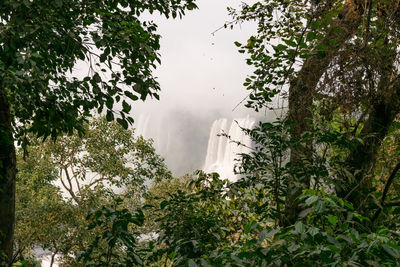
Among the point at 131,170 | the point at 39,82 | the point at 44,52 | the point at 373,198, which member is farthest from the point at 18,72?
Result: the point at 131,170

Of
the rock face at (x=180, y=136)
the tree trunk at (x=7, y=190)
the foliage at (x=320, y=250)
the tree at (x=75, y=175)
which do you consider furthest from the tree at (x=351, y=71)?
the rock face at (x=180, y=136)

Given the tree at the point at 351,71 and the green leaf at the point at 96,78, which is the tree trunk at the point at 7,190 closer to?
the green leaf at the point at 96,78

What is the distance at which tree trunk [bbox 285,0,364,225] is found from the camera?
2.64 meters

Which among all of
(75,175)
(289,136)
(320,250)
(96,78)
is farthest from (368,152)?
A: (75,175)

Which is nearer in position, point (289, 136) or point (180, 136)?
point (289, 136)

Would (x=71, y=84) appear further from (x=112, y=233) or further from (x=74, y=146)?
(x=74, y=146)

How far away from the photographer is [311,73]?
289 centimetres

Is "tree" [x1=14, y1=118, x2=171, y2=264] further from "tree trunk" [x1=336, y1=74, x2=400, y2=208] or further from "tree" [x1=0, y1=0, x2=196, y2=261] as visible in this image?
"tree trunk" [x1=336, y1=74, x2=400, y2=208]

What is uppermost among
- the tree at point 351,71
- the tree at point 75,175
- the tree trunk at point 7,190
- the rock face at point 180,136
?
the rock face at point 180,136

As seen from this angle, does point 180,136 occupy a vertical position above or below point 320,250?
above

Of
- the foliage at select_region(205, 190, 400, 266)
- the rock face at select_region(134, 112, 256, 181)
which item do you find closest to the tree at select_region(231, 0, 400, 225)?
the foliage at select_region(205, 190, 400, 266)

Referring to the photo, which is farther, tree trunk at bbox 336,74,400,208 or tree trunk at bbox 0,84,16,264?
tree trunk at bbox 0,84,16,264

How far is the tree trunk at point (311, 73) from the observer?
2.64 metres

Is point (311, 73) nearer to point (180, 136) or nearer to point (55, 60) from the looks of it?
point (55, 60)
